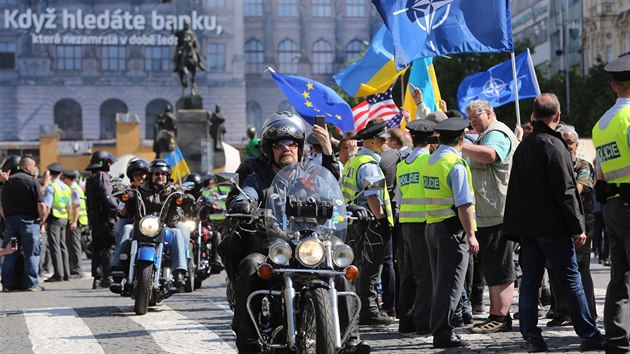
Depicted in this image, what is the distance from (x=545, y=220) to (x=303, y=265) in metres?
2.37

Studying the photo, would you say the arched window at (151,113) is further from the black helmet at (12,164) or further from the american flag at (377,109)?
the american flag at (377,109)

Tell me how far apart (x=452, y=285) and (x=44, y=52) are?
90.5m

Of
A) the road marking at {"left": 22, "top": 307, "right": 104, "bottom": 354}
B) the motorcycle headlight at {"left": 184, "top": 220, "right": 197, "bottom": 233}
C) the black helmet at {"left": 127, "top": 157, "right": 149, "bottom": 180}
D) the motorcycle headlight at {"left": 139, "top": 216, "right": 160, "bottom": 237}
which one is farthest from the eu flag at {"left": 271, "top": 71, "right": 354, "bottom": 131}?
the road marking at {"left": 22, "top": 307, "right": 104, "bottom": 354}

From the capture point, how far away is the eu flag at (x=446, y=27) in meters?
13.6

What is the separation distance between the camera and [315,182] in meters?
7.86

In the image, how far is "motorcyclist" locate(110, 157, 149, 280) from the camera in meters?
13.8

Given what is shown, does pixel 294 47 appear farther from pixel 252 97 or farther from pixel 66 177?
pixel 66 177

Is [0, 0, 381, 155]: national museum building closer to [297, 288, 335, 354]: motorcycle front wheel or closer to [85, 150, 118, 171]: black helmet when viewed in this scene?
[85, 150, 118, 171]: black helmet

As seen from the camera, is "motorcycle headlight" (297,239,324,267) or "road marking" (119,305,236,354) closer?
"motorcycle headlight" (297,239,324,267)

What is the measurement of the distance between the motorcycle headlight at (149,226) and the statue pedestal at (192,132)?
3251 cm

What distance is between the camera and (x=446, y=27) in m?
13.9

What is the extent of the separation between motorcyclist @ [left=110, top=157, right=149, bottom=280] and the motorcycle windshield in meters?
6.13

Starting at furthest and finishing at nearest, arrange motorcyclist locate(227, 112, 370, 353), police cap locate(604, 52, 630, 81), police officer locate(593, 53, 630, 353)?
1. police cap locate(604, 52, 630, 81)
2. police officer locate(593, 53, 630, 353)
3. motorcyclist locate(227, 112, 370, 353)

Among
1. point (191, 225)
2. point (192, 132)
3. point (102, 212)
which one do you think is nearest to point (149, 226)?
point (191, 225)
